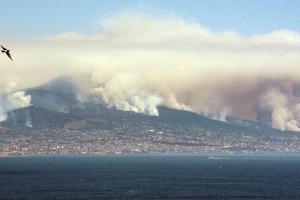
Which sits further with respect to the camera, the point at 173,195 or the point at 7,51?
the point at 173,195

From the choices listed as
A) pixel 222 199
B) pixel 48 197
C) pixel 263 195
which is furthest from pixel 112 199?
pixel 263 195

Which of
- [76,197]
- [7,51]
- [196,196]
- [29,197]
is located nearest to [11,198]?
[29,197]

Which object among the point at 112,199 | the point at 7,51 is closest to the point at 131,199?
the point at 112,199

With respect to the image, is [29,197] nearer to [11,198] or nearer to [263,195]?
[11,198]

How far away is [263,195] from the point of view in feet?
650

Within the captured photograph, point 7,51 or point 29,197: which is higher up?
point 7,51

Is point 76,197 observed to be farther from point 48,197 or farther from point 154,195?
point 154,195

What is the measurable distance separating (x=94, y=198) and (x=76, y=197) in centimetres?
630

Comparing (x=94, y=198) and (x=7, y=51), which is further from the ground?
(x=7, y=51)

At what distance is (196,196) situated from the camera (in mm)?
191750

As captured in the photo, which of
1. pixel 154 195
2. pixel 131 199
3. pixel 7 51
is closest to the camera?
pixel 7 51

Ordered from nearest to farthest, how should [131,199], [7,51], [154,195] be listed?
[7,51] < [131,199] < [154,195]

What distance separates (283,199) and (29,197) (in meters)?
76.8

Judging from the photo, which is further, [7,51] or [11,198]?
[11,198]
